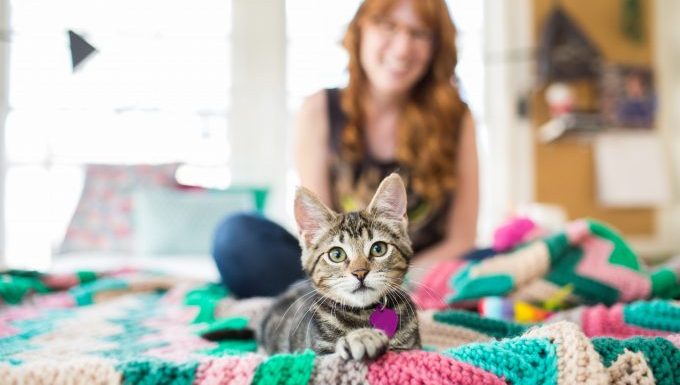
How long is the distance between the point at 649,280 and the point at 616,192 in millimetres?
2217

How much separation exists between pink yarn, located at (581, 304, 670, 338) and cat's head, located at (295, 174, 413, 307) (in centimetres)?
38

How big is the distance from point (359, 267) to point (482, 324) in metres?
0.35

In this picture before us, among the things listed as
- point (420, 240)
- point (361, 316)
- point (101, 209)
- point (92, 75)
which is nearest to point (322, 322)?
point (361, 316)

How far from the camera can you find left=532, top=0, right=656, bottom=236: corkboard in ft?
9.76

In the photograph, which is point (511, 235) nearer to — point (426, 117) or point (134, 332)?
point (426, 117)

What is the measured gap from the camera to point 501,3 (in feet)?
9.96

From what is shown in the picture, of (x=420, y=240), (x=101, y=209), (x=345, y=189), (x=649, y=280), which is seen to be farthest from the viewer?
(x=101, y=209)

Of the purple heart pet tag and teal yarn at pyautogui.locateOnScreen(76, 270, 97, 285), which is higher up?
the purple heart pet tag

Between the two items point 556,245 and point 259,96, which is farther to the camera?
point 259,96

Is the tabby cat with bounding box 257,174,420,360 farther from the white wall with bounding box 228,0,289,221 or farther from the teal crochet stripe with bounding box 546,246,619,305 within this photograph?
the white wall with bounding box 228,0,289,221

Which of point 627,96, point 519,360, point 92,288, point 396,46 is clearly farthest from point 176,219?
point 627,96

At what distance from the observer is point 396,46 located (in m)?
1.25

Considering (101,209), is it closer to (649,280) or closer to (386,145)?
(386,145)

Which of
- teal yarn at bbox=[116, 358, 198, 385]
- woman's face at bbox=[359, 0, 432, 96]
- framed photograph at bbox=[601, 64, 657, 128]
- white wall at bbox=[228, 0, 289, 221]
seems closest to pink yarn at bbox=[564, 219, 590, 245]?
woman's face at bbox=[359, 0, 432, 96]
